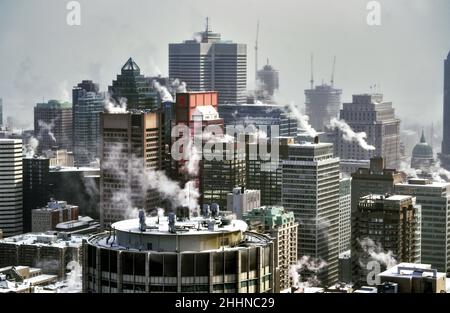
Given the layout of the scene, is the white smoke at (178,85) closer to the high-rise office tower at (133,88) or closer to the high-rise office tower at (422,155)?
the high-rise office tower at (133,88)

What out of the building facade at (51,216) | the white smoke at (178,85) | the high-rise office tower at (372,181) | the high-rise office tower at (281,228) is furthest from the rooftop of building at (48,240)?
the white smoke at (178,85)

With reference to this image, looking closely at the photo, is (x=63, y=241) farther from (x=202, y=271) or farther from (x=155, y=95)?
(x=202, y=271)

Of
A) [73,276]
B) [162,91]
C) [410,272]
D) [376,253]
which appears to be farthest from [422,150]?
[410,272]

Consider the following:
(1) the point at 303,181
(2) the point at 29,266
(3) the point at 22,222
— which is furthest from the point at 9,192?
(1) the point at 303,181

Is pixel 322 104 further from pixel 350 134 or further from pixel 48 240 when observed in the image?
pixel 48 240
